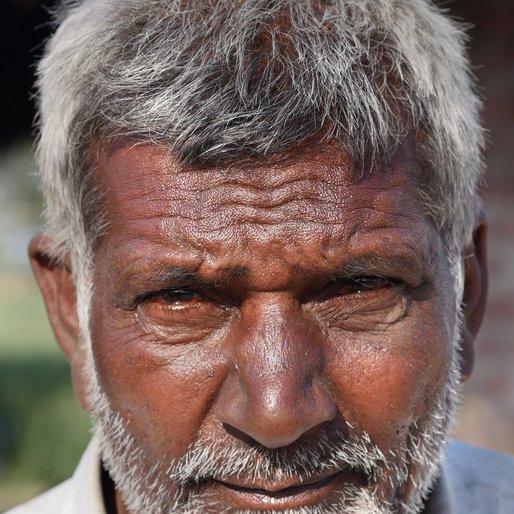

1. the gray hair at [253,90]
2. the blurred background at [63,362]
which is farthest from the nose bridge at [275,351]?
the blurred background at [63,362]

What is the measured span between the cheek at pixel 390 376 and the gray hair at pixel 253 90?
0.89 feet

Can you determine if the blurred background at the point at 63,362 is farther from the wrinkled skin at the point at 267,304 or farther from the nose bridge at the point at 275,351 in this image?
the nose bridge at the point at 275,351

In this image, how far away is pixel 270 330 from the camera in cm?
191

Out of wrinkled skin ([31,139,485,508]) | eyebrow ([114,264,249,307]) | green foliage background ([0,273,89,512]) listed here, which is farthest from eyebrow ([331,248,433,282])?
green foliage background ([0,273,89,512])

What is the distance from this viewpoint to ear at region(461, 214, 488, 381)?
2391 millimetres

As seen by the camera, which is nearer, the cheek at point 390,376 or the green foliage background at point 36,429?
the cheek at point 390,376

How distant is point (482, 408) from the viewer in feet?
15.3

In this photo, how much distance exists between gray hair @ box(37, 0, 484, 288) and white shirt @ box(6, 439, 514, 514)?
0.54 m

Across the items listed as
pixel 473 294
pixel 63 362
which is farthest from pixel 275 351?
pixel 63 362

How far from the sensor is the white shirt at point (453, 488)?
235cm

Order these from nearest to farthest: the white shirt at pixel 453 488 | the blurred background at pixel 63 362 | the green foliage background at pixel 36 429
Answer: the white shirt at pixel 453 488 → the blurred background at pixel 63 362 → the green foliage background at pixel 36 429

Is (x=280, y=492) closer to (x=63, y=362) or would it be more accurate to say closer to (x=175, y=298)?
(x=175, y=298)

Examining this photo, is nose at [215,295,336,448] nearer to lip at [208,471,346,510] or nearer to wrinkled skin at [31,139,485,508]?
wrinkled skin at [31,139,485,508]

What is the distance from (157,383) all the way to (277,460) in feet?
1.04
